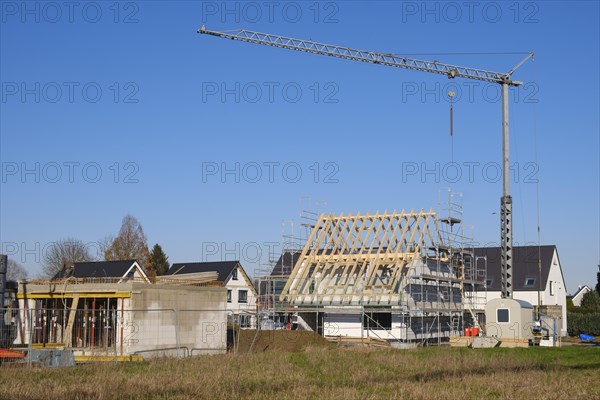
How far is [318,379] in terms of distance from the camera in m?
18.7

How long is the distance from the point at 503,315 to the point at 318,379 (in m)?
20.9

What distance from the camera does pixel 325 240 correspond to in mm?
43594

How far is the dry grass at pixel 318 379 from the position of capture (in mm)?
15305

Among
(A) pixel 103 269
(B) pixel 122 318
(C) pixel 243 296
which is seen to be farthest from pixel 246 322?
(B) pixel 122 318

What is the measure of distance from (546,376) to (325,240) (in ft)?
81.7

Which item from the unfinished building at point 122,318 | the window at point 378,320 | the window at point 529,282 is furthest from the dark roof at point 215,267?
the unfinished building at point 122,318

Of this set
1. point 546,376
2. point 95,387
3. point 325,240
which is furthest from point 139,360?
point 325,240

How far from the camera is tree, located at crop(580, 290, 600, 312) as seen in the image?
61.1m

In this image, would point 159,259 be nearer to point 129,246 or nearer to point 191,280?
point 129,246

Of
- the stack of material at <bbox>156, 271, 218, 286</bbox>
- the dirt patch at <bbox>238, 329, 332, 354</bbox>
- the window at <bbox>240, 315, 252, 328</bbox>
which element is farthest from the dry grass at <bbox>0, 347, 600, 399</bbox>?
the window at <bbox>240, 315, 252, 328</bbox>

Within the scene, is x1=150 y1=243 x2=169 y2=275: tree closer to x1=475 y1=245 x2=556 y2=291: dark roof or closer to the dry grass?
x1=475 y1=245 x2=556 y2=291: dark roof

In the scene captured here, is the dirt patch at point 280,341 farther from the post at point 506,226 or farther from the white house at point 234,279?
the white house at point 234,279

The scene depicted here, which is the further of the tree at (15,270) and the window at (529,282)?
the tree at (15,270)

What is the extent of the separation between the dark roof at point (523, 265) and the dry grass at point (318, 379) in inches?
1440
